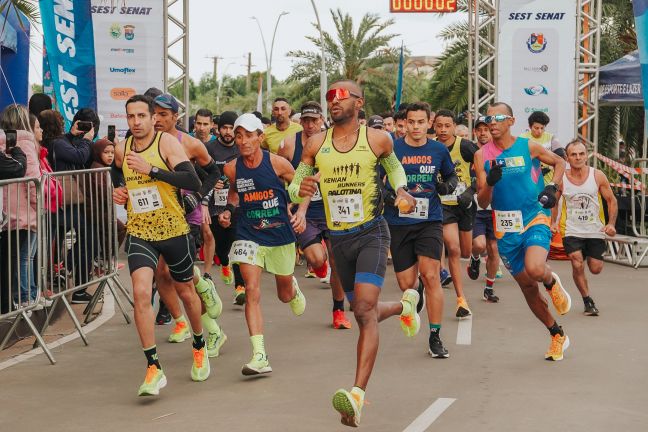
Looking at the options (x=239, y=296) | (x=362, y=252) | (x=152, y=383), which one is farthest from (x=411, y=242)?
(x=239, y=296)

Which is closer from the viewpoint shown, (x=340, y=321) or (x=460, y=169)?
(x=340, y=321)

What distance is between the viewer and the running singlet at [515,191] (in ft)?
28.2

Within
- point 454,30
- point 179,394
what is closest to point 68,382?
point 179,394

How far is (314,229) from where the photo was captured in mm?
10297

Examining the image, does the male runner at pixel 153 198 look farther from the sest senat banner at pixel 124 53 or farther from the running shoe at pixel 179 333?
the sest senat banner at pixel 124 53

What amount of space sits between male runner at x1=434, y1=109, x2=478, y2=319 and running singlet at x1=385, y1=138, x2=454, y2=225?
483mm

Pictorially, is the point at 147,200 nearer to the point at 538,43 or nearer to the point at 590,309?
the point at 590,309

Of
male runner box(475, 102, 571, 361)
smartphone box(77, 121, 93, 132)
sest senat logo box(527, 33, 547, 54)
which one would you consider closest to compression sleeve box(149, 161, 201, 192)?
male runner box(475, 102, 571, 361)

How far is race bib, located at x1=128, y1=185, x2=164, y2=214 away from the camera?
7488 millimetres

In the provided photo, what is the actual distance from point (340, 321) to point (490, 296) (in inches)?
93.3

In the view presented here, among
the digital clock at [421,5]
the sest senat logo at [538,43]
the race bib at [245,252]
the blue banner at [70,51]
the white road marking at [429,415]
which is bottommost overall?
the white road marking at [429,415]

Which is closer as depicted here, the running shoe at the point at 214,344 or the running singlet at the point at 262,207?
the running singlet at the point at 262,207

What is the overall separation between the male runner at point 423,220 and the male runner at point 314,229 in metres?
1.18

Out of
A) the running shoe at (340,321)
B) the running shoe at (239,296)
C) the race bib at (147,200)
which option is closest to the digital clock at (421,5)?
the running shoe at (239,296)
